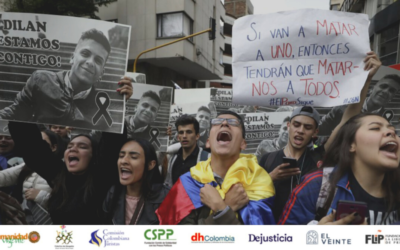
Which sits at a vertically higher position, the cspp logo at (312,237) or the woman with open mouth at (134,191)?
the woman with open mouth at (134,191)

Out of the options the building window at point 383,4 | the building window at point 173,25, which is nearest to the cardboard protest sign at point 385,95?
the building window at point 383,4

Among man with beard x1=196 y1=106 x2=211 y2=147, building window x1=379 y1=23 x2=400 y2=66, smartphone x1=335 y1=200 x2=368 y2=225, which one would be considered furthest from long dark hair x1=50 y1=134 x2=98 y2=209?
building window x1=379 y1=23 x2=400 y2=66

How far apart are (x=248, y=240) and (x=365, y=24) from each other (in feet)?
5.41

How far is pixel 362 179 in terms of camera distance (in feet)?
5.68

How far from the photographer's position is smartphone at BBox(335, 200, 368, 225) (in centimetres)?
154

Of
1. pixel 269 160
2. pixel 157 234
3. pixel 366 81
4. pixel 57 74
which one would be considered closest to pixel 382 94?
pixel 366 81

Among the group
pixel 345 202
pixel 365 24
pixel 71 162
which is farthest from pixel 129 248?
pixel 365 24

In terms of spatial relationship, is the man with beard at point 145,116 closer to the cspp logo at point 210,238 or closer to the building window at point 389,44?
the cspp logo at point 210,238

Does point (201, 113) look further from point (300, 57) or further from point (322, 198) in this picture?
point (322, 198)

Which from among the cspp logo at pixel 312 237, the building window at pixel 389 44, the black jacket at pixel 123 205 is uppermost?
the building window at pixel 389 44

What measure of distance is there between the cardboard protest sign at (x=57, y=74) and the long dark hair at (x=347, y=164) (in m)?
1.38

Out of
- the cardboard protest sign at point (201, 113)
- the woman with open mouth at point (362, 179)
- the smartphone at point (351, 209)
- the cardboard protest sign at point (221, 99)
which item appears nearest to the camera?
the smartphone at point (351, 209)

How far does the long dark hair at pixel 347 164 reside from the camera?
5.60 feet

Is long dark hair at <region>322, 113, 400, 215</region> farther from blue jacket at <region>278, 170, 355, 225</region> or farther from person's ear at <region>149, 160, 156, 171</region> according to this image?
person's ear at <region>149, 160, 156, 171</region>
